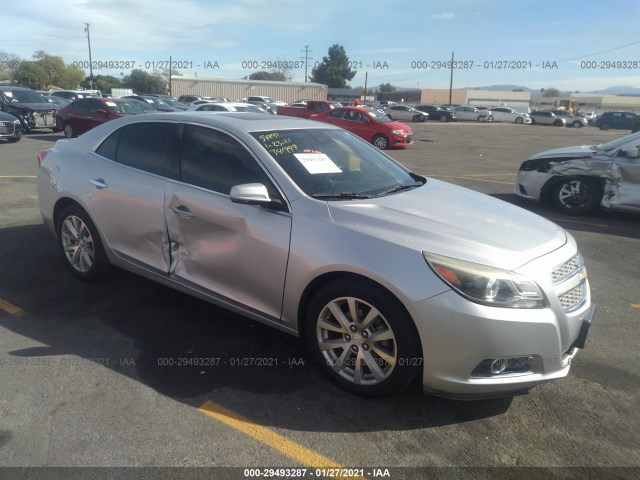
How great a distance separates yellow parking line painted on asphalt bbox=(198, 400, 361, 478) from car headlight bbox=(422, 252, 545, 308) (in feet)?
3.67

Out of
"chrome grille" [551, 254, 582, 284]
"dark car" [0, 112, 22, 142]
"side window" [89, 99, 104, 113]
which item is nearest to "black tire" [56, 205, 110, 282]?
"chrome grille" [551, 254, 582, 284]

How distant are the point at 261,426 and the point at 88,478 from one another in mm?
880

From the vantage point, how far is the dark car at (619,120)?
4269 centimetres

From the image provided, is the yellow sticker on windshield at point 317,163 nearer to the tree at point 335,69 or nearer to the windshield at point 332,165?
the windshield at point 332,165

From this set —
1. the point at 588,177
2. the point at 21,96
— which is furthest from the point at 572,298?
the point at 21,96

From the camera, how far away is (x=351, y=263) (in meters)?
2.86

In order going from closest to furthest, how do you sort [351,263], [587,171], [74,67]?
1. [351,263]
2. [587,171]
3. [74,67]

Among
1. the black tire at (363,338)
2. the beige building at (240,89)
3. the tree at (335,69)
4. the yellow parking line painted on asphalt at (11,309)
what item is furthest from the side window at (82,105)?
the tree at (335,69)

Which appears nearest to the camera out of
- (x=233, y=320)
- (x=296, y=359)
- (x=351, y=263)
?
(x=351, y=263)

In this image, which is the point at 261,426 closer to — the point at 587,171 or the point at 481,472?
the point at 481,472

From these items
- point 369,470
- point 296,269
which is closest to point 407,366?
point 369,470

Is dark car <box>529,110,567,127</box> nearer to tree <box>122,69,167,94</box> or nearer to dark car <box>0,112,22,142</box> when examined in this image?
dark car <box>0,112,22,142</box>

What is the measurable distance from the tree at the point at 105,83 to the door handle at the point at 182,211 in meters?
69.6

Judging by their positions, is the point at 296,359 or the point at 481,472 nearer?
the point at 481,472
